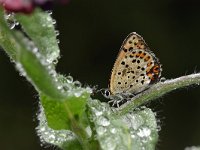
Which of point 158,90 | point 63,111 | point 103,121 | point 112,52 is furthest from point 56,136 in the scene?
point 112,52

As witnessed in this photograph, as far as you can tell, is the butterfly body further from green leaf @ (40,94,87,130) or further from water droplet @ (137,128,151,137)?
green leaf @ (40,94,87,130)

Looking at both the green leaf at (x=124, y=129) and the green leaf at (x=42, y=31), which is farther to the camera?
the green leaf at (x=124, y=129)

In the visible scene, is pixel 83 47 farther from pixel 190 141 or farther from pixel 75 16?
pixel 190 141

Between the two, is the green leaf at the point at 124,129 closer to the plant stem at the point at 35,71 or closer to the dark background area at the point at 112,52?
the plant stem at the point at 35,71

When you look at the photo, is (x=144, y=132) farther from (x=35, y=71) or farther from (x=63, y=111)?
(x=35, y=71)

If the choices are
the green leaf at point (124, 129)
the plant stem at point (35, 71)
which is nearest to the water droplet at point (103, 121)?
the green leaf at point (124, 129)

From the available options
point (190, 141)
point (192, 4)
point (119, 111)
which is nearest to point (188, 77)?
point (119, 111)

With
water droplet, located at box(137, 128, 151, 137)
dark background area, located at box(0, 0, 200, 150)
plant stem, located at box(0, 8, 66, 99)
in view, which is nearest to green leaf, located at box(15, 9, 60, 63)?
plant stem, located at box(0, 8, 66, 99)
